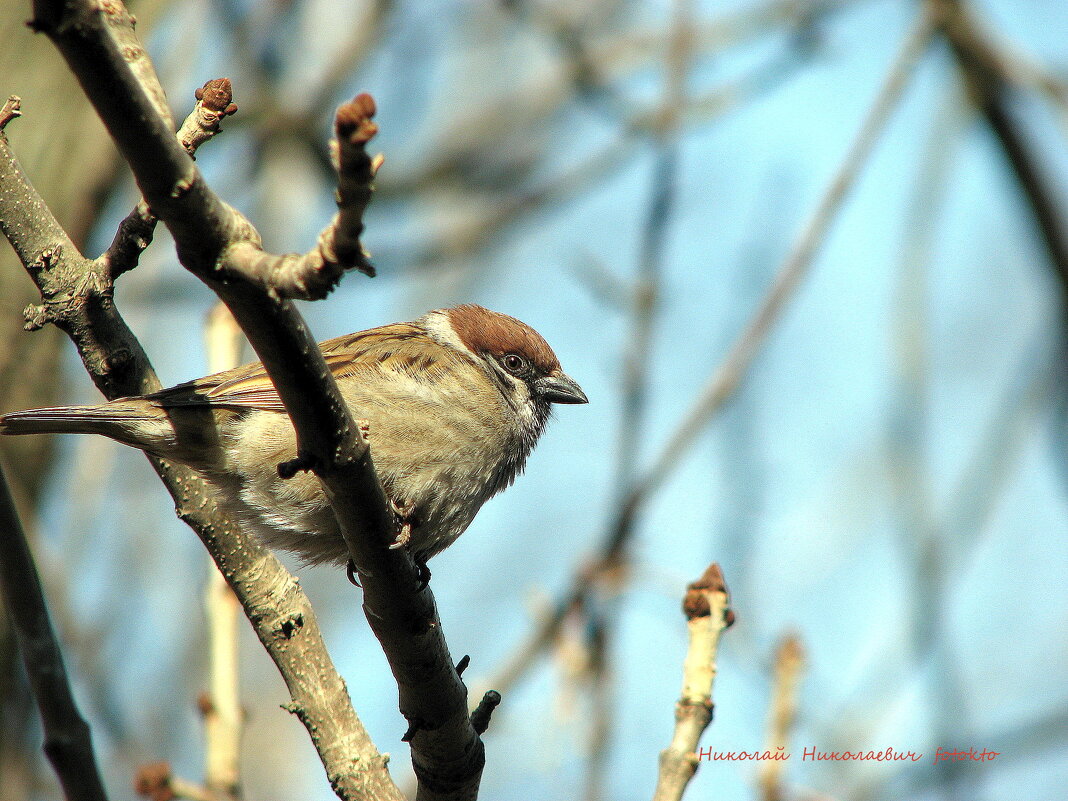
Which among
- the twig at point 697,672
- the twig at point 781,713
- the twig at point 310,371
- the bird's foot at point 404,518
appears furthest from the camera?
the twig at point 781,713

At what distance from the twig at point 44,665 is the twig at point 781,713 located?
1729 millimetres

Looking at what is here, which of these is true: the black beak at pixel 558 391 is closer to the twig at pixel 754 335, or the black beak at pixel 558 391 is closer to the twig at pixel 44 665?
the twig at pixel 754 335

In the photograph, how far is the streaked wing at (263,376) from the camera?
338 centimetres

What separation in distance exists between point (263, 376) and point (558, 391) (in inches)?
56.6

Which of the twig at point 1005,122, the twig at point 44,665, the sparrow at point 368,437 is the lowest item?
the twig at point 44,665

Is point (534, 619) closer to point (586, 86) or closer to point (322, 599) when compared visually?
point (586, 86)

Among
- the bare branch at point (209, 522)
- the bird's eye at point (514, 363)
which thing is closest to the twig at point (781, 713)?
the bare branch at point (209, 522)

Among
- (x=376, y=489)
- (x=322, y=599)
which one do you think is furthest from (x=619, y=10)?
(x=376, y=489)

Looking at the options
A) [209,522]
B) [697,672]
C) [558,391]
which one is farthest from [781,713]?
A: [558,391]

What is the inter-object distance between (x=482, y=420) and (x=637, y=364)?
134 cm

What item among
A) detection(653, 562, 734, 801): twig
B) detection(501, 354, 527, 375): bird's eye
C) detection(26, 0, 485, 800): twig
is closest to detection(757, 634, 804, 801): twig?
detection(653, 562, 734, 801): twig

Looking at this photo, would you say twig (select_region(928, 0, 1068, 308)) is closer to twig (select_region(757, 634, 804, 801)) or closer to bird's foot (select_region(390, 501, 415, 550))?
twig (select_region(757, 634, 804, 801))

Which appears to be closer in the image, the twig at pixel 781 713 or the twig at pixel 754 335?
the twig at pixel 781 713

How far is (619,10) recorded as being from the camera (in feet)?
29.4
